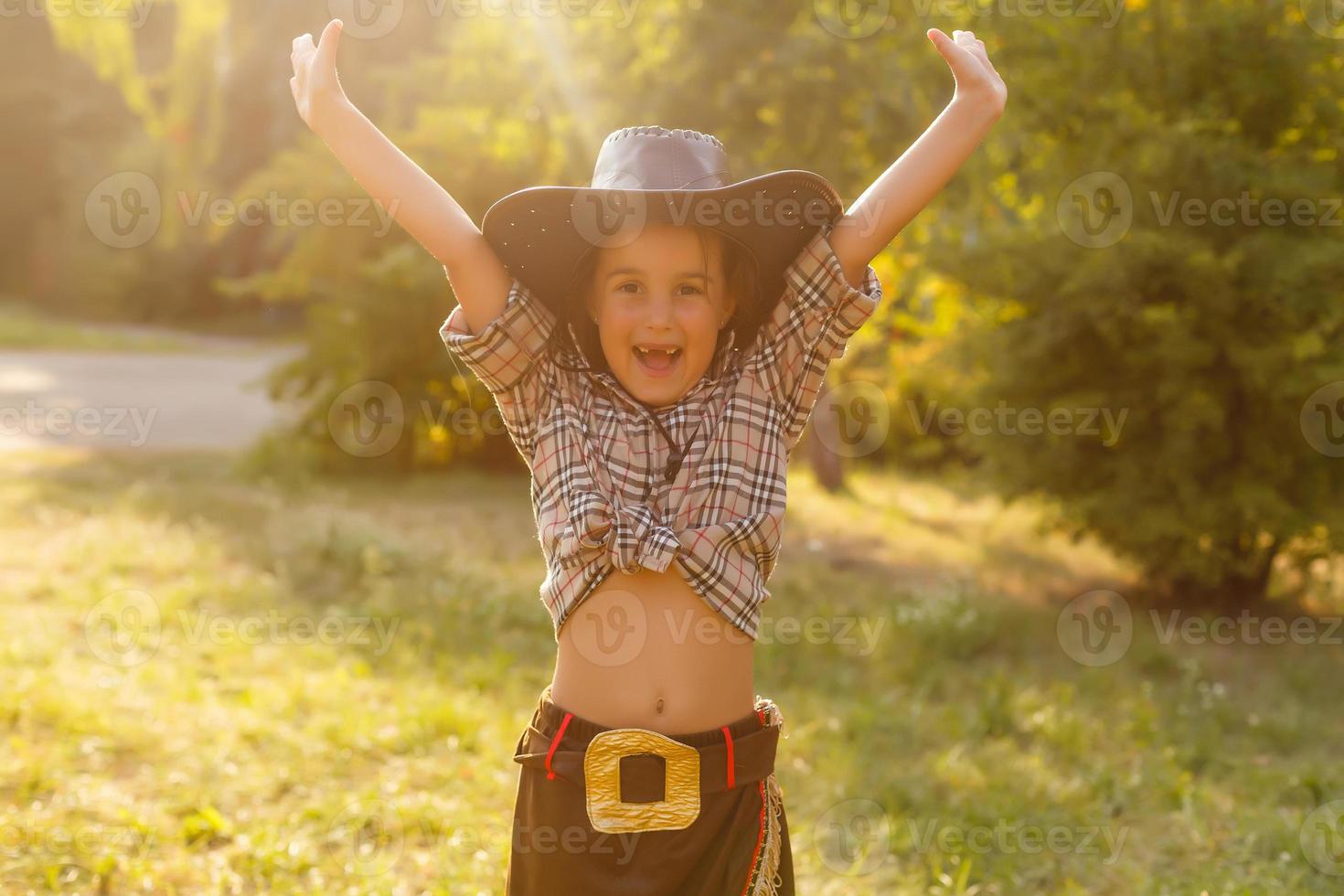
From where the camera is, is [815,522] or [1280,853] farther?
[815,522]

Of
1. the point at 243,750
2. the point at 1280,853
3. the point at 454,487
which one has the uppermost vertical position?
the point at 454,487

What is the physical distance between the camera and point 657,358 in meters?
2.16

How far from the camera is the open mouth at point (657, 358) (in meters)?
2.15

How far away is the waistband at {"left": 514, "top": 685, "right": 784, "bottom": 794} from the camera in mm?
2006

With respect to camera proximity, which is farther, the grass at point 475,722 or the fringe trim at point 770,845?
the grass at point 475,722

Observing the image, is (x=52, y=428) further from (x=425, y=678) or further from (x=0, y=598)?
(x=425, y=678)

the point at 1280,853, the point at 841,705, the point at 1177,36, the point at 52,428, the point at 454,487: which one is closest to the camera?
the point at 1280,853

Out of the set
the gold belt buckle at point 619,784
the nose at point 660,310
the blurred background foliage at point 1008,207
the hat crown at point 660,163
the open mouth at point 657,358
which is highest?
the blurred background foliage at point 1008,207

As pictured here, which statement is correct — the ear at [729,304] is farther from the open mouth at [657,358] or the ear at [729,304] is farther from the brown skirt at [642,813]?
the brown skirt at [642,813]

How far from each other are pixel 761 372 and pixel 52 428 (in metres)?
10.9

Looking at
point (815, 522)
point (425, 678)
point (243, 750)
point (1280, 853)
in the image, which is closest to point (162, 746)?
point (243, 750)

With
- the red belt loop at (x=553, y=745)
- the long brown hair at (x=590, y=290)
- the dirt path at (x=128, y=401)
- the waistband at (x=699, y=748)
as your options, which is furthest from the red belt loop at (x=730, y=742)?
the dirt path at (x=128, y=401)

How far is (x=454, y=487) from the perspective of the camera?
9.55 m

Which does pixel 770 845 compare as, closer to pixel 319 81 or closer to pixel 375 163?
pixel 375 163
